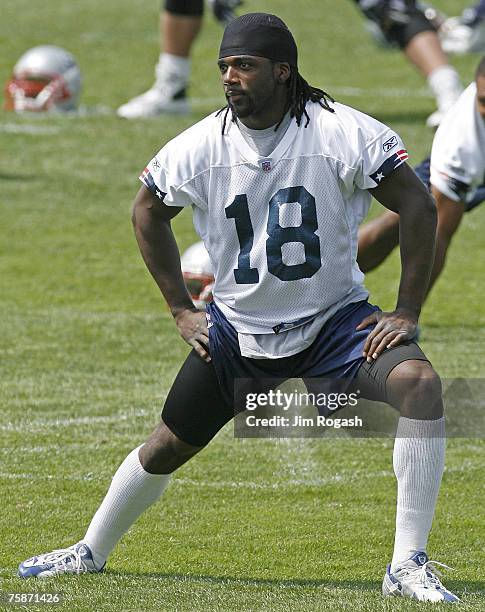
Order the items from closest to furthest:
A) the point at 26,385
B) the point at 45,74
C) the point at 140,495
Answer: the point at 140,495
the point at 26,385
the point at 45,74

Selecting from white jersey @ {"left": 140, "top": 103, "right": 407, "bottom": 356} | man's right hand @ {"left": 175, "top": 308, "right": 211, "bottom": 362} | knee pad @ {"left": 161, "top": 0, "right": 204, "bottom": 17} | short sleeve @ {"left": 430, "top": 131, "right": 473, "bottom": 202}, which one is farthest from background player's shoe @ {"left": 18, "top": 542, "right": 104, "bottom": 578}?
knee pad @ {"left": 161, "top": 0, "right": 204, "bottom": 17}

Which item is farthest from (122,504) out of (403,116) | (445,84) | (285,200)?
(403,116)

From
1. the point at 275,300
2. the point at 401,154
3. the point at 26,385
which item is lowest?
the point at 26,385

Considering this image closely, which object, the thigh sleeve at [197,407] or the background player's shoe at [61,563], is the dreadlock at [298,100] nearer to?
the thigh sleeve at [197,407]

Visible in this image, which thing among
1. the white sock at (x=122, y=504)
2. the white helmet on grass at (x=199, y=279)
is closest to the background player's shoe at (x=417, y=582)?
the white sock at (x=122, y=504)

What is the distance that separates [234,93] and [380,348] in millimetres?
935

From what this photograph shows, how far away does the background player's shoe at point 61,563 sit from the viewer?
16.6 ft

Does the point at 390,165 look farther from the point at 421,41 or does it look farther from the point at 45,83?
the point at 45,83

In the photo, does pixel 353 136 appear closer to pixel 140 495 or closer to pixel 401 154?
pixel 401 154

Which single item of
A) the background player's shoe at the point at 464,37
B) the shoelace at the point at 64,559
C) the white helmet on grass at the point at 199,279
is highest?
the shoelace at the point at 64,559

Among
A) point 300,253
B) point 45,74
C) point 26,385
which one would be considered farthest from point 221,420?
point 45,74

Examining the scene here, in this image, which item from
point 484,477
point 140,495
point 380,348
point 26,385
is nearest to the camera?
point 380,348

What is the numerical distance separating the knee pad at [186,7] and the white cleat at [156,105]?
0.94 metres

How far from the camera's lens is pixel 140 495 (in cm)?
513
